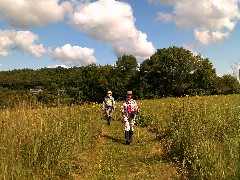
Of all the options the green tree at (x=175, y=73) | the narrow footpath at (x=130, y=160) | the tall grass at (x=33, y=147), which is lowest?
the narrow footpath at (x=130, y=160)

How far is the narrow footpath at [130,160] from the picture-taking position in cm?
866

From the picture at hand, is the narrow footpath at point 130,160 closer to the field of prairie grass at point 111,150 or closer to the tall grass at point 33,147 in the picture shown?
the field of prairie grass at point 111,150

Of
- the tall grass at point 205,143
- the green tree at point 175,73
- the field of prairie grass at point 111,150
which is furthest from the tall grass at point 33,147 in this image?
the green tree at point 175,73

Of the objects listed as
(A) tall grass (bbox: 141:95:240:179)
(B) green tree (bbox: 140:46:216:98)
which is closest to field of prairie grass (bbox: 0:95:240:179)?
(A) tall grass (bbox: 141:95:240:179)

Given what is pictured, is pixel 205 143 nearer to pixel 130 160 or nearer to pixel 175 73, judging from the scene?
pixel 130 160

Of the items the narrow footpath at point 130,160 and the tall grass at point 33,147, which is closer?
the tall grass at point 33,147

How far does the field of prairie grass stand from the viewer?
6.51 m

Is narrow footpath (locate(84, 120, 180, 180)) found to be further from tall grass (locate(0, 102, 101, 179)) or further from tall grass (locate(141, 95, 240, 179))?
tall grass (locate(0, 102, 101, 179))

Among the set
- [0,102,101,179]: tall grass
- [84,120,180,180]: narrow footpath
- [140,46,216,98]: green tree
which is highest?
[140,46,216,98]: green tree

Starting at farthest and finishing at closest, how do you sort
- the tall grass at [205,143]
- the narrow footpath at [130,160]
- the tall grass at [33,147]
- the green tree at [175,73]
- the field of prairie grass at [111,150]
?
1. the green tree at [175,73]
2. the narrow footpath at [130,160]
3. the field of prairie grass at [111,150]
4. the tall grass at [33,147]
5. the tall grass at [205,143]

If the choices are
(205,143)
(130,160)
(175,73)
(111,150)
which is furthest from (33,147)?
(175,73)

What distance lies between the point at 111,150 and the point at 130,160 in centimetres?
181

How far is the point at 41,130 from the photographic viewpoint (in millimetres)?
7445

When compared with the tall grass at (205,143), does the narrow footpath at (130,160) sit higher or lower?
lower
